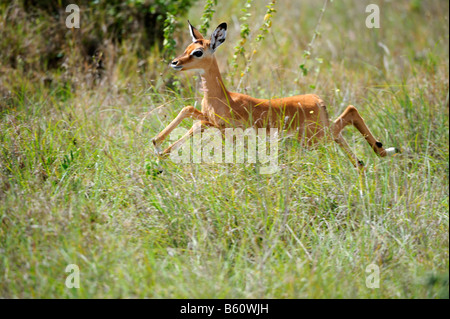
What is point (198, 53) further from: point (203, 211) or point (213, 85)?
point (203, 211)

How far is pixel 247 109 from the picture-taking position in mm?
4129

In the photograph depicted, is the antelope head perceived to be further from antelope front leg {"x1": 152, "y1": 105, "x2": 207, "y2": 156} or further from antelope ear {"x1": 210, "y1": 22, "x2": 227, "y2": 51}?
antelope front leg {"x1": 152, "y1": 105, "x2": 207, "y2": 156}

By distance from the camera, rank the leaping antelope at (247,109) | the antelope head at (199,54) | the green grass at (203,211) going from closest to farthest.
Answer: the green grass at (203,211)
the antelope head at (199,54)
the leaping antelope at (247,109)

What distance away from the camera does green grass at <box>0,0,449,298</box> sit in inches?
117

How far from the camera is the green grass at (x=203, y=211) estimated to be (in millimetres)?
2984

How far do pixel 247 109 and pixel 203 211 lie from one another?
3.04ft

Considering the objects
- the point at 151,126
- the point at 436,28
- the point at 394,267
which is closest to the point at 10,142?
the point at 151,126

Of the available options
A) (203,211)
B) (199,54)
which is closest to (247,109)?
(199,54)

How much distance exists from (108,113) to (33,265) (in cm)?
254

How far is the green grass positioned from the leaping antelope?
0.52 ft

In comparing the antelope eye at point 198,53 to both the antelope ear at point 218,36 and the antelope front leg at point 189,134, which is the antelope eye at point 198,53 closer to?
the antelope ear at point 218,36

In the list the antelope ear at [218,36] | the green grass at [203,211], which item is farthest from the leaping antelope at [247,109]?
the green grass at [203,211]

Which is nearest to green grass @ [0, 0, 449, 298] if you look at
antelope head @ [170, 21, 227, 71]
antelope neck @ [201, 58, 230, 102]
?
antelope neck @ [201, 58, 230, 102]

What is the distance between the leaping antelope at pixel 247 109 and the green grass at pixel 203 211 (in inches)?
6.2
